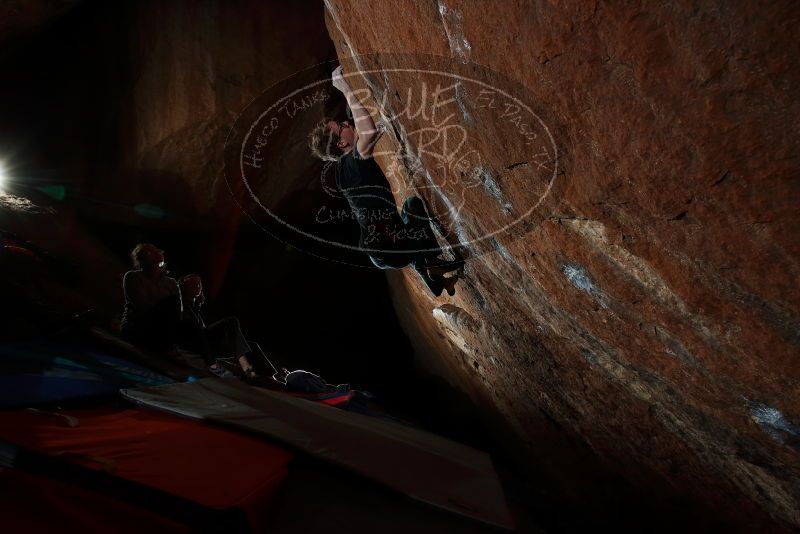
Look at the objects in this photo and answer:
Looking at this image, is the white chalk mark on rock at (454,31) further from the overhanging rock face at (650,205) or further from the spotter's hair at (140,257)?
the spotter's hair at (140,257)

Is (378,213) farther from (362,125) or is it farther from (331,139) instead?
(331,139)

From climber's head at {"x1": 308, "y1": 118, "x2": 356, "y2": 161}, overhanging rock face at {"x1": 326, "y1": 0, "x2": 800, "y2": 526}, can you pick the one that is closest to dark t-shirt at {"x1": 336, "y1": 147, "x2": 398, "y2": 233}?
climber's head at {"x1": 308, "y1": 118, "x2": 356, "y2": 161}

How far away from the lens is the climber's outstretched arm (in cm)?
419

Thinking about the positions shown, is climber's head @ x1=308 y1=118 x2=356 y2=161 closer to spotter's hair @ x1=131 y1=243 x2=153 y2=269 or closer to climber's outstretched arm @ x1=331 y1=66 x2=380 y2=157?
climber's outstretched arm @ x1=331 y1=66 x2=380 y2=157

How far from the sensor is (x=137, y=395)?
8.95ft

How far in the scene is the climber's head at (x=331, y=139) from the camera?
4441 mm

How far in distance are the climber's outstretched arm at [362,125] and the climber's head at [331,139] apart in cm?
15

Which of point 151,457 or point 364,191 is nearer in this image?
point 151,457

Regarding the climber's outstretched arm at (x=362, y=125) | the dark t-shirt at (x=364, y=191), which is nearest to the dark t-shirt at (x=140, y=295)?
the dark t-shirt at (x=364, y=191)

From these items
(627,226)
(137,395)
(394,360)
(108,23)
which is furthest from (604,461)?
(108,23)

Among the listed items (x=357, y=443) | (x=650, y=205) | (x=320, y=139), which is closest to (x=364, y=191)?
(x=357, y=443)

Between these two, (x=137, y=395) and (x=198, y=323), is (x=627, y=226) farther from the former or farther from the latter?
(x=198, y=323)

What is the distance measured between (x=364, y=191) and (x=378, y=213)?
27cm

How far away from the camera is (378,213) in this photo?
13.5ft
